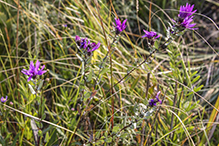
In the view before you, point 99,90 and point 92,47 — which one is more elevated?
point 92,47

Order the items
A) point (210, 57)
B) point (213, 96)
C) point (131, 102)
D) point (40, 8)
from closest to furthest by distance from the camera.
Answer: point (131, 102), point (213, 96), point (40, 8), point (210, 57)

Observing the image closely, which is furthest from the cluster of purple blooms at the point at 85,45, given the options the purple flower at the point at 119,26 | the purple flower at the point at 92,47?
the purple flower at the point at 119,26

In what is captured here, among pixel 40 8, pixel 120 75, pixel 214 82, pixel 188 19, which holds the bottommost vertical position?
pixel 214 82

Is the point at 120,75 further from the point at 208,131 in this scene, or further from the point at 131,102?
the point at 208,131

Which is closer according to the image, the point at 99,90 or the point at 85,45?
the point at 85,45

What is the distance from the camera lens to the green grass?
103cm

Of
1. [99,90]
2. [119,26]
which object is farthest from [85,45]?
[99,90]

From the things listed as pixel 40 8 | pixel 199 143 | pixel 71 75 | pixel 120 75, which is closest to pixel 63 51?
pixel 71 75

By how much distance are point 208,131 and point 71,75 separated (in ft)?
3.21

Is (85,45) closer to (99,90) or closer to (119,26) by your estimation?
(119,26)

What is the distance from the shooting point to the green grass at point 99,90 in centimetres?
103

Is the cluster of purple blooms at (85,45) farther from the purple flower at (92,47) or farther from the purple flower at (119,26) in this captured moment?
the purple flower at (119,26)

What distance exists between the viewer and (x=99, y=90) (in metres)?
1.44

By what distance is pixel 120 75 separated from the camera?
1.44 metres
